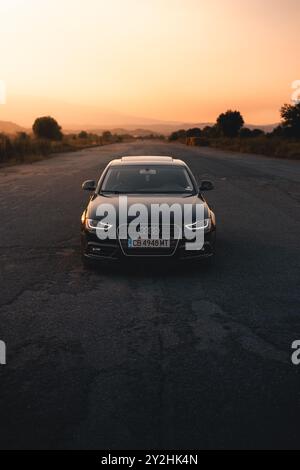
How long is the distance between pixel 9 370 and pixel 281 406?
6.87ft

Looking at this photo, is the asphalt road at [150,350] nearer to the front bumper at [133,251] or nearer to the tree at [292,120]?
the front bumper at [133,251]

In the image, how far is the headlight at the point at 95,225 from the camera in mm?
6754

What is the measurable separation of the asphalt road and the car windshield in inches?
47.9

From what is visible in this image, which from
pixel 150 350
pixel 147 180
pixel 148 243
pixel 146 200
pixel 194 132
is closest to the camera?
pixel 150 350

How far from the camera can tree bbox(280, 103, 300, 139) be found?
53.8 m

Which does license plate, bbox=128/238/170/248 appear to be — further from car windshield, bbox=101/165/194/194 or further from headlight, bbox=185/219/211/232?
car windshield, bbox=101/165/194/194

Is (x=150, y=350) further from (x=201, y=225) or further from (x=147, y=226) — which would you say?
(x=201, y=225)

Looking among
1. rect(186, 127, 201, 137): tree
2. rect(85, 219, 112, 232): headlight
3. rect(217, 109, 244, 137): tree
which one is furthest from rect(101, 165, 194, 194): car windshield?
rect(186, 127, 201, 137): tree

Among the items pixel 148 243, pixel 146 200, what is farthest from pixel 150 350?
pixel 146 200

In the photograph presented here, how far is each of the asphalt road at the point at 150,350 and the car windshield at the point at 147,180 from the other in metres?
1.22

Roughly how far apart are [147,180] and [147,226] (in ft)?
5.74

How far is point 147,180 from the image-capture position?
8156 millimetres

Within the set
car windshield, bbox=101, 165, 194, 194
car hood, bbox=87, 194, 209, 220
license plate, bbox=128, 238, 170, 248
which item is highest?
car windshield, bbox=101, 165, 194, 194

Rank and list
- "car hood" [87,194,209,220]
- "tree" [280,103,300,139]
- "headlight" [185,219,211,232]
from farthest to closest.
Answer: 1. "tree" [280,103,300,139]
2. "car hood" [87,194,209,220]
3. "headlight" [185,219,211,232]
